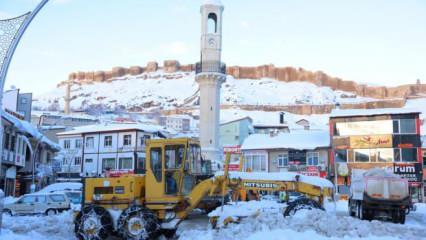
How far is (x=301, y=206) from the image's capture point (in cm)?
1513

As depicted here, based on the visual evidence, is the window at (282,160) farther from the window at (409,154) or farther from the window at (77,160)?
the window at (77,160)

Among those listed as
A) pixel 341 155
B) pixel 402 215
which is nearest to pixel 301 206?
pixel 402 215

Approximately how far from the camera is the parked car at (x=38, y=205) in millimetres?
26156

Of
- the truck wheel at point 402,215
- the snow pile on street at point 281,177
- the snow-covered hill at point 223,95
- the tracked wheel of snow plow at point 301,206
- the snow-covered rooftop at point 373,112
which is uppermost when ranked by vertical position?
the snow-covered hill at point 223,95

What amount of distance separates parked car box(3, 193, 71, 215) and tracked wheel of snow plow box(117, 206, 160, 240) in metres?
11.9

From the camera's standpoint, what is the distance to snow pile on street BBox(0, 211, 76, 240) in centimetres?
1516

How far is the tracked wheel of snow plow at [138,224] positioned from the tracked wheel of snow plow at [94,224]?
2.08 feet

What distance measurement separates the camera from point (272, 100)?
160m

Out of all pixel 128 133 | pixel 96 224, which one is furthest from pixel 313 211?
pixel 128 133

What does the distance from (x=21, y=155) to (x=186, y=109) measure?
97.8 m

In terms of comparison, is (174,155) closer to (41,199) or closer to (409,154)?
(41,199)

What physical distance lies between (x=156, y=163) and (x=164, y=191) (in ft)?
3.01

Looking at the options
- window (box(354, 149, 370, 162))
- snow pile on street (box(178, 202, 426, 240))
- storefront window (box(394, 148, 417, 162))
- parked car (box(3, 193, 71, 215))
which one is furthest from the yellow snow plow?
window (box(354, 149, 370, 162))

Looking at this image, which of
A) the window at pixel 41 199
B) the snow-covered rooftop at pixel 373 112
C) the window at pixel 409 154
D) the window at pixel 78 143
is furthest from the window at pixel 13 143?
the window at pixel 409 154
